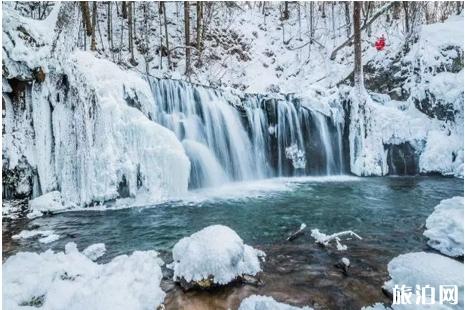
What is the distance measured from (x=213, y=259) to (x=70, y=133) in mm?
4585

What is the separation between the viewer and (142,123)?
6707 mm

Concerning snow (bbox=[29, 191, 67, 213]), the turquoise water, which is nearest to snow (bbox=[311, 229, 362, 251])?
the turquoise water

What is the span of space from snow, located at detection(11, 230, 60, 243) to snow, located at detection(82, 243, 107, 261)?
2.49ft

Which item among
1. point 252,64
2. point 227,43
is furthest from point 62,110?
point 227,43

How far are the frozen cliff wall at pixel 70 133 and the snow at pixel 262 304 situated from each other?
13.4 feet

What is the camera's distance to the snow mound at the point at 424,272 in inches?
114

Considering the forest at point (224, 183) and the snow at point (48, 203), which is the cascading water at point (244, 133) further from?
the snow at point (48, 203)

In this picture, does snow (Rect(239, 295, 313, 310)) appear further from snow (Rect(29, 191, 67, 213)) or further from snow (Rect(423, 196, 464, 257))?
snow (Rect(29, 191, 67, 213))

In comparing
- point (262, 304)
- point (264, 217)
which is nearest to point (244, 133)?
point (264, 217)

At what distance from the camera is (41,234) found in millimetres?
4707

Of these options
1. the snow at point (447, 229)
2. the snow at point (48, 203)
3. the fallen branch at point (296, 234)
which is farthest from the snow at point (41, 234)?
the snow at point (447, 229)

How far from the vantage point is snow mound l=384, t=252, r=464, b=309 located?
2.90 meters

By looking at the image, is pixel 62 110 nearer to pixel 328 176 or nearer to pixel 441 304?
pixel 441 304

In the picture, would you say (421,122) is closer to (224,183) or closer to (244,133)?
(244,133)
